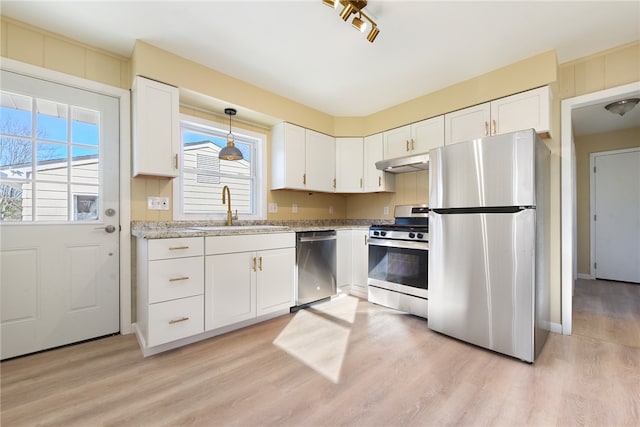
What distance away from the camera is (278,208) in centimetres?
349

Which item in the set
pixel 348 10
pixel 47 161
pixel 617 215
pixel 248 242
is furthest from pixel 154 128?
pixel 617 215

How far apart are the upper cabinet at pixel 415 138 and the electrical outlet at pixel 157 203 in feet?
8.31

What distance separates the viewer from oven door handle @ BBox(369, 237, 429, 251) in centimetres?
262

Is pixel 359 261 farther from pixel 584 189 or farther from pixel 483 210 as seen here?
pixel 584 189

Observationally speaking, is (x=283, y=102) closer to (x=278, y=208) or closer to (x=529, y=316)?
(x=278, y=208)

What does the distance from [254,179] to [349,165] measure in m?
1.30

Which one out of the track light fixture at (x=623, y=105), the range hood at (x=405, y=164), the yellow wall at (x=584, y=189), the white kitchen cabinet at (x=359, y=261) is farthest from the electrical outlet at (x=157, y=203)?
the yellow wall at (x=584, y=189)

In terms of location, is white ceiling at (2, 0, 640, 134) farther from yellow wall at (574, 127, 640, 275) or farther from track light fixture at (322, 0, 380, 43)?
yellow wall at (574, 127, 640, 275)

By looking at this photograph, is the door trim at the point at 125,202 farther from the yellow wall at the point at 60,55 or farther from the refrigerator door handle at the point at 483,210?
the refrigerator door handle at the point at 483,210

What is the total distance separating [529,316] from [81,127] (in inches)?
144

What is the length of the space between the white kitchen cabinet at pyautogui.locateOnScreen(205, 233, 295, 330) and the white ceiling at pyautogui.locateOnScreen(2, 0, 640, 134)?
1.58 meters

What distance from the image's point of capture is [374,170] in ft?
11.9

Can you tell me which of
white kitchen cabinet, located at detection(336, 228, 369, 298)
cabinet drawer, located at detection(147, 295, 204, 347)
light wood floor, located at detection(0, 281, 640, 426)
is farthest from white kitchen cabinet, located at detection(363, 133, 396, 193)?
cabinet drawer, located at detection(147, 295, 204, 347)

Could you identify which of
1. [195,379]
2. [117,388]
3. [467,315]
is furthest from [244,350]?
[467,315]
